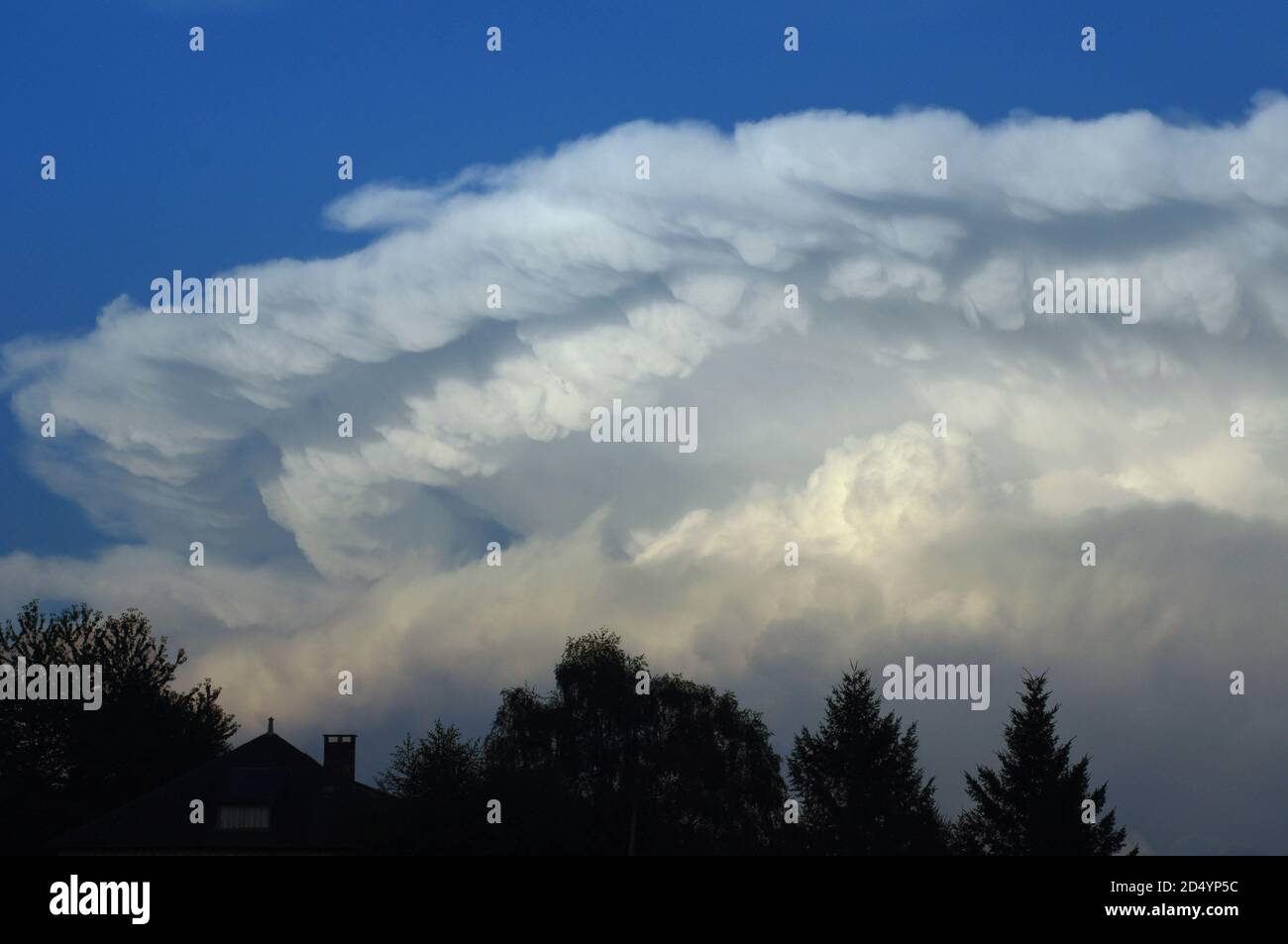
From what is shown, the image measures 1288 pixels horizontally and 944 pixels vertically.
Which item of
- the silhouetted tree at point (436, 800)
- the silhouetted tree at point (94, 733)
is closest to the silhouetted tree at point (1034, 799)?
the silhouetted tree at point (436, 800)

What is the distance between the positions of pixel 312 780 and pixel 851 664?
109ft

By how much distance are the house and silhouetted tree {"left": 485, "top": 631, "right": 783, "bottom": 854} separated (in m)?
10.4

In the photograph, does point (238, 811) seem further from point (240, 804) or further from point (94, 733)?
point (94, 733)

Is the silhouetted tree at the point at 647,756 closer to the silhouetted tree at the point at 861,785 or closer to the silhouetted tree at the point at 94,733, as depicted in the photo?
the silhouetted tree at the point at 861,785

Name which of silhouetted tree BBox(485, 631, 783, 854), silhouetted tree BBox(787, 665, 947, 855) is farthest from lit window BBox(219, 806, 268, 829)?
silhouetted tree BBox(787, 665, 947, 855)

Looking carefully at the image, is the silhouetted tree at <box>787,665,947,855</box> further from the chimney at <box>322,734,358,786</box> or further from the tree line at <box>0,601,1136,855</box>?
the chimney at <box>322,734,358,786</box>

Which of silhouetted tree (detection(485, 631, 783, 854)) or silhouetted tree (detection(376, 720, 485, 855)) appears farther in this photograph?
silhouetted tree (detection(485, 631, 783, 854))

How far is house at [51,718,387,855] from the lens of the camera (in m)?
79.8

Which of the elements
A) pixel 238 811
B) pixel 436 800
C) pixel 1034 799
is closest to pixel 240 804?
pixel 238 811

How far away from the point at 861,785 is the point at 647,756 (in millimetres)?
13268

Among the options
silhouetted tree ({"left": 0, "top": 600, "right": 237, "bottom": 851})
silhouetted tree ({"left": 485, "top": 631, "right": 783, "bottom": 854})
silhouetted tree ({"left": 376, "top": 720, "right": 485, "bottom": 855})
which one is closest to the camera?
silhouetted tree ({"left": 376, "top": 720, "right": 485, "bottom": 855})
